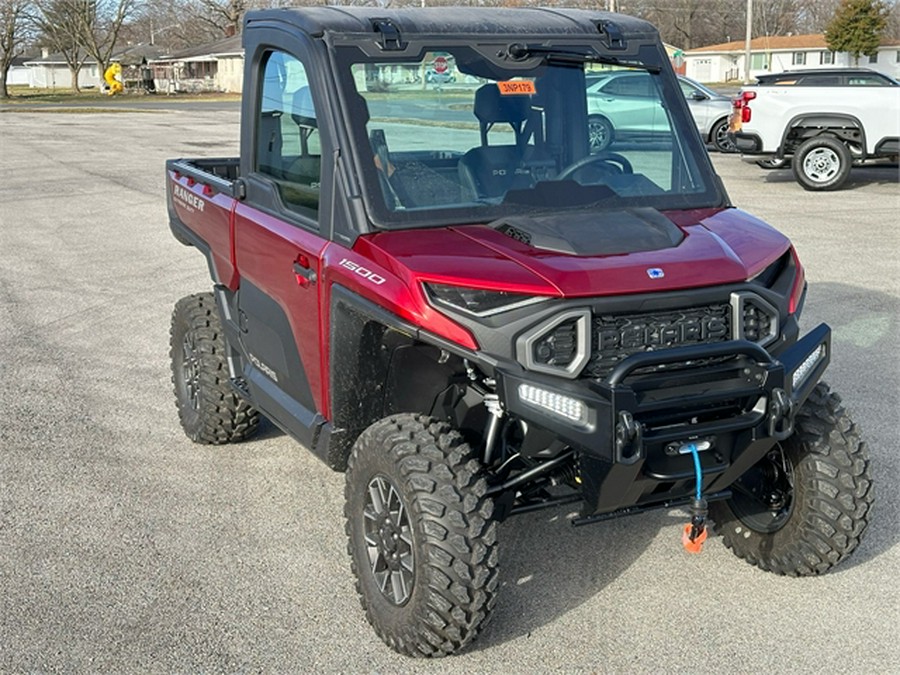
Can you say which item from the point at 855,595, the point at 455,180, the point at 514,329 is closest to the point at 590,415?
the point at 514,329

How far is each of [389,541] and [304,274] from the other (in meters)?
1.13

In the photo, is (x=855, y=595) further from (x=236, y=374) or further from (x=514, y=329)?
(x=236, y=374)

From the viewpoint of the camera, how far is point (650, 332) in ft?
12.7

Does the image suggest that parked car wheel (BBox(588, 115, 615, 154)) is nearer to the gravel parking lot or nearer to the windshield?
the windshield

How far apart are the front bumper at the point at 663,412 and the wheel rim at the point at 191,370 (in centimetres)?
281

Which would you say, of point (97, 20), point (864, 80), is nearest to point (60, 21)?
point (97, 20)

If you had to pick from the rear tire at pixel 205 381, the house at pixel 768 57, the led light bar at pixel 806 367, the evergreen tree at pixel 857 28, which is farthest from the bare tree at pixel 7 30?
the led light bar at pixel 806 367

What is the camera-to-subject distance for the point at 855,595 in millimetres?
4578

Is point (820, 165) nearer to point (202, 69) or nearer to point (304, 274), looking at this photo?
point (304, 274)

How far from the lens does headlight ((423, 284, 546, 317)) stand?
3.80 metres

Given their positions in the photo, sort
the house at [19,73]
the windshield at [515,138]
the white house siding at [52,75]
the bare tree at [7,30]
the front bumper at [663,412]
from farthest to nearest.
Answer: the house at [19,73] < the white house siding at [52,75] < the bare tree at [7,30] < the windshield at [515,138] < the front bumper at [663,412]

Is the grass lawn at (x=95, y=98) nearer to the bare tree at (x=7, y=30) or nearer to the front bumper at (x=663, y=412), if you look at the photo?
the bare tree at (x=7, y=30)

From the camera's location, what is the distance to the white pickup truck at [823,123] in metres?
16.8

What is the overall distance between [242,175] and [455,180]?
130cm
